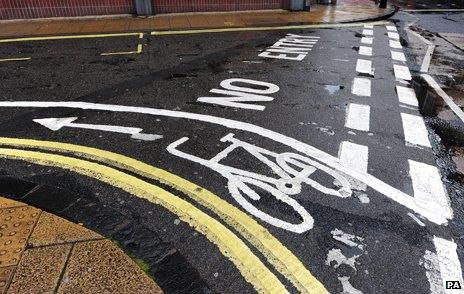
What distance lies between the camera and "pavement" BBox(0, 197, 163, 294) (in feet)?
8.20

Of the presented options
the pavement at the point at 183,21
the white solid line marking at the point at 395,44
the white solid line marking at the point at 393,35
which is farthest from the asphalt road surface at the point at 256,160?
the pavement at the point at 183,21

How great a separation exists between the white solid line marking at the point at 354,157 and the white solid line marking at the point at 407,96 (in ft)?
6.60

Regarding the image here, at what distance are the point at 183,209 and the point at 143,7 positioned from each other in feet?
34.1

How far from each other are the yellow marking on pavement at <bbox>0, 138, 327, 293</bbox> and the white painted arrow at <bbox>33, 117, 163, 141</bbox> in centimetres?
46

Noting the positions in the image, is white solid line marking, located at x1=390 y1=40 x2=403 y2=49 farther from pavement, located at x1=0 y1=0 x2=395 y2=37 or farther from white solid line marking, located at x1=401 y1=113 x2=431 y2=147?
white solid line marking, located at x1=401 y1=113 x2=431 y2=147

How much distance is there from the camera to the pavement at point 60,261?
2500 millimetres

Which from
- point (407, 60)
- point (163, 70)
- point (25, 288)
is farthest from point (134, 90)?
point (407, 60)

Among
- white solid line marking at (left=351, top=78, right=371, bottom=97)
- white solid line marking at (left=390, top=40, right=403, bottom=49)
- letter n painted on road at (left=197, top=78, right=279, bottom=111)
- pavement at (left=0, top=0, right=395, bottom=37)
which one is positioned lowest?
white solid line marking at (left=351, top=78, right=371, bottom=97)

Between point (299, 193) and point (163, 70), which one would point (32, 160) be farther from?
point (163, 70)

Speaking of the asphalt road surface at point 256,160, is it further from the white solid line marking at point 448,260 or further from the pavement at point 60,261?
the pavement at point 60,261

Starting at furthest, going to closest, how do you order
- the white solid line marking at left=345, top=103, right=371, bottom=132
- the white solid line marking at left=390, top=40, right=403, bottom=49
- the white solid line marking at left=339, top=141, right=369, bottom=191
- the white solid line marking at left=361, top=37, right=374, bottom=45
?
the white solid line marking at left=361, top=37, right=374, bottom=45 < the white solid line marking at left=390, top=40, right=403, bottom=49 < the white solid line marking at left=345, top=103, right=371, bottom=132 < the white solid line marking at left=339, top=141, right=369, bottom=191

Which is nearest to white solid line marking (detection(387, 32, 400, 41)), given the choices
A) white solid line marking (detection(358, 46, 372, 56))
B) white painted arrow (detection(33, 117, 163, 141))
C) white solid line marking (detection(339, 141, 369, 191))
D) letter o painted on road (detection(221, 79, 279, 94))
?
white solid line marking (detection(358, 46, 372, 56))

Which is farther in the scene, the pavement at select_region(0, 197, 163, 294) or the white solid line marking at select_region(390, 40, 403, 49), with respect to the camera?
the white solid line marking at select_region(390, 40, 403, 49)

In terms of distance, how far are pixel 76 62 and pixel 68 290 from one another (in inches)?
249
